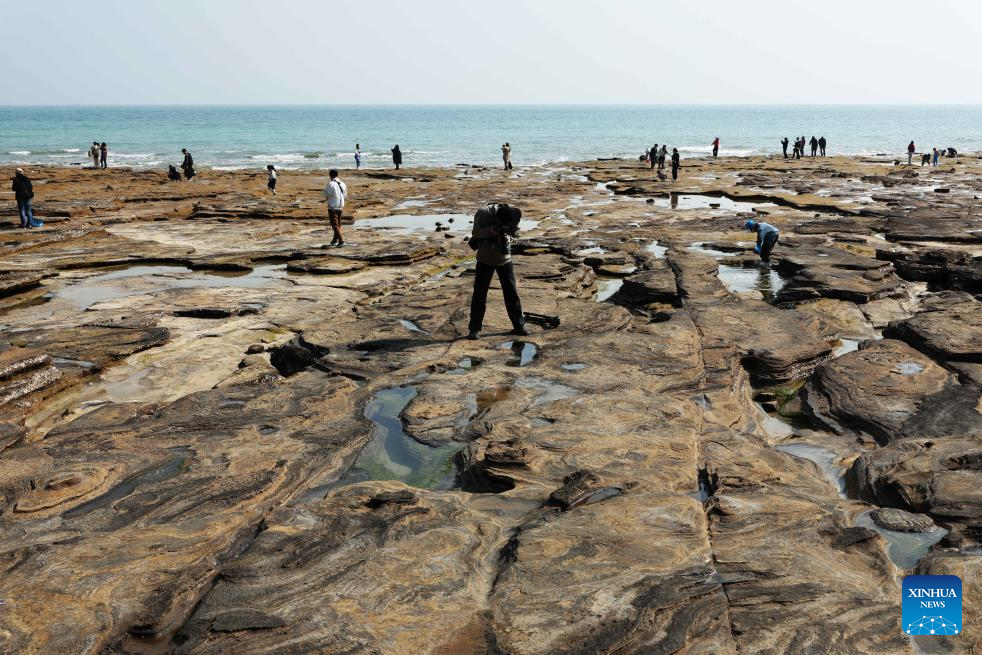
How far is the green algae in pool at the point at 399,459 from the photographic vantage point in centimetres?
584

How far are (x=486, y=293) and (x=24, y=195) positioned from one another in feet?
61.1

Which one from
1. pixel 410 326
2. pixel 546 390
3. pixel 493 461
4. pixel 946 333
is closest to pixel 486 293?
pixel 410 326

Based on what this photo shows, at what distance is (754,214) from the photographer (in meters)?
23.9

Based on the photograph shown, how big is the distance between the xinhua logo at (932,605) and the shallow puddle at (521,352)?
484 centimetres

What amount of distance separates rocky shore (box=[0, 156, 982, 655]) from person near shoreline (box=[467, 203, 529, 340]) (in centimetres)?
55

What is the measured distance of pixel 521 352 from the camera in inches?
350

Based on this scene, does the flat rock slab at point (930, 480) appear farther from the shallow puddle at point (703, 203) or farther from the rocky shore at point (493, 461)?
the shallow puddle at point (703, 203)

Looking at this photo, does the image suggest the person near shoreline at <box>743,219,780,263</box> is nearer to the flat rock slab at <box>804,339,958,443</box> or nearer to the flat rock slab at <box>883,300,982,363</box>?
the flat rock slab at <box>883,300,982,363</box>

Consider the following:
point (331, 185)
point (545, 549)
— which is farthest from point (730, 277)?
point (545, 549)

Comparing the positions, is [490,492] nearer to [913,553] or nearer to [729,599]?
[729,599]

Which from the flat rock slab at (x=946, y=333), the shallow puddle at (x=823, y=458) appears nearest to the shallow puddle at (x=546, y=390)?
the shallow puddle at (x=823, y=458)

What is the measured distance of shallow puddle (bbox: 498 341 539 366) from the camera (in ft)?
27.9

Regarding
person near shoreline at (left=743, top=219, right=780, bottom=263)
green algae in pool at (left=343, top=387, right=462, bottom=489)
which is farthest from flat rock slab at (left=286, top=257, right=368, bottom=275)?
green algae in pool at (left=343, top=387, right=462, bottom=489)

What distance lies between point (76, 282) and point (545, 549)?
13.9m
